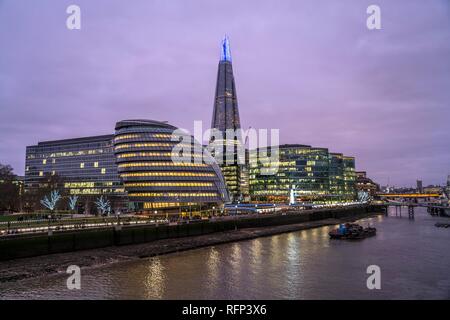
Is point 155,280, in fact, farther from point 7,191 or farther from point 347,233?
point 7,191

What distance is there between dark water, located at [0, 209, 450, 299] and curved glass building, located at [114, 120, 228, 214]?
5816 cm

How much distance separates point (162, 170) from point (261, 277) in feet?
261

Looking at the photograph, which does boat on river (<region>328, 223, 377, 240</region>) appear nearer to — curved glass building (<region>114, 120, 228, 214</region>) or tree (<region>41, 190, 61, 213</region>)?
curved glass building (<region>114, 120, 228, 214</region>)

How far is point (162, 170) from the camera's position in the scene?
115438 millimetres

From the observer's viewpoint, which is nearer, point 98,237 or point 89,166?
point 98,237

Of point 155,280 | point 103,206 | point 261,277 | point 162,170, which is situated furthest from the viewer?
point 162,170

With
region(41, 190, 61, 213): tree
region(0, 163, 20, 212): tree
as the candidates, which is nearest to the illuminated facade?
region(0, 163, 20, 212): tree

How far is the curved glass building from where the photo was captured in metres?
116

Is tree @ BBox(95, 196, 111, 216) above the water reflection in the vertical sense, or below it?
above

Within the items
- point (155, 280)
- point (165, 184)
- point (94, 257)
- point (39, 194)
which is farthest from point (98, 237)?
point (39, 194)

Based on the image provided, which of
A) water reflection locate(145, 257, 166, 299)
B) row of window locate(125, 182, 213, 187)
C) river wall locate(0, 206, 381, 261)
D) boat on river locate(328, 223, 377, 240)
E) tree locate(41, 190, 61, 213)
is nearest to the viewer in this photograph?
water reflection locate(145, 257, 166, 299)

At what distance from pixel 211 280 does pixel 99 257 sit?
793 inches

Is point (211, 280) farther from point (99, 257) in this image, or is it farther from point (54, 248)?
point (54, 248)

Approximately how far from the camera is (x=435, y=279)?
39.3m
